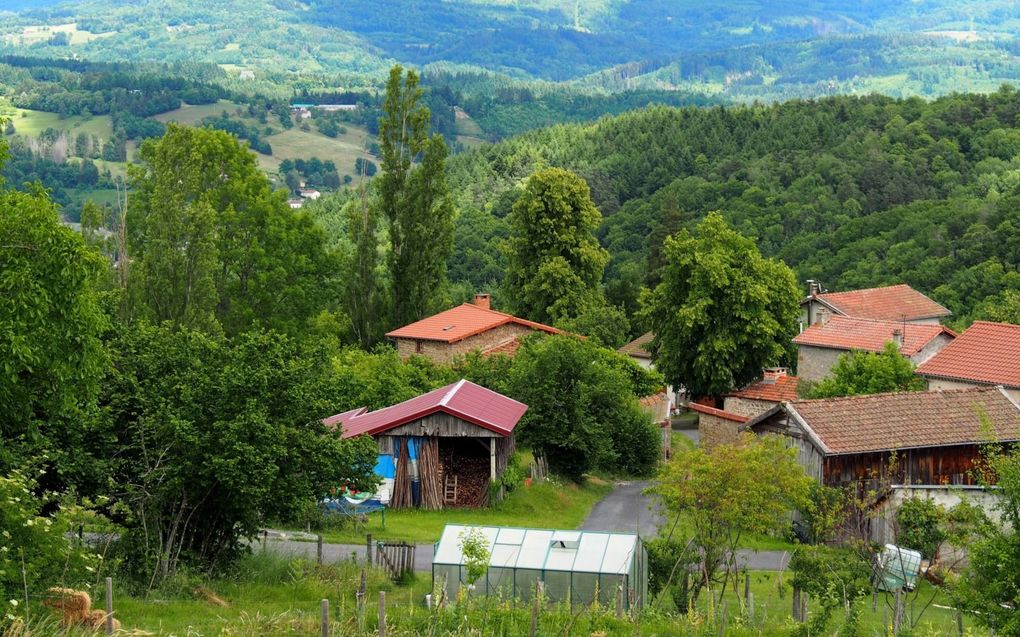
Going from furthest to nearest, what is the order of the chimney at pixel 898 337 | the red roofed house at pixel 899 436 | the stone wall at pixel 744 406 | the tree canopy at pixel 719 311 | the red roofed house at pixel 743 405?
the tree canopy at pixel 719 311, the chimney at pixel 898 337, the stone wall at pixel 744 406, the red roofed house at pixel 743 405, the red roofed house at pixel 899 436

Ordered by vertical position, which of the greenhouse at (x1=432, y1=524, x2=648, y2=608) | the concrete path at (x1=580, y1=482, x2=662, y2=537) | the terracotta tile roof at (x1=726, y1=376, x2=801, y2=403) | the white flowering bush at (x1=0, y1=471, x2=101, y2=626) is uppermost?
the white flowering bush at (x1=0, y1=471, x2=101, y2=626)

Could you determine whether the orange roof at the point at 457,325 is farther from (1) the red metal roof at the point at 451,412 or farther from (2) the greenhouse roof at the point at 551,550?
(2) the greenhouse roof at the point at 551,550

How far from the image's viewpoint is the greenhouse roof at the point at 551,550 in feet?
Answer: 72.0

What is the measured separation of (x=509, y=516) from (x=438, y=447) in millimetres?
2661

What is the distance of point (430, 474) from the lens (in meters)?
35.8

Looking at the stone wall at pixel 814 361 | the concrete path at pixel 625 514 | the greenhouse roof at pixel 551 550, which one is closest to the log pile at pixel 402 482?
the concrete path at pixel 625 514

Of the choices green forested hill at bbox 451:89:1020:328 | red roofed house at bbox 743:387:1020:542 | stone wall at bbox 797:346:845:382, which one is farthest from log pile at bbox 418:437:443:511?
green forested hill at bbox 451:89:1020:328

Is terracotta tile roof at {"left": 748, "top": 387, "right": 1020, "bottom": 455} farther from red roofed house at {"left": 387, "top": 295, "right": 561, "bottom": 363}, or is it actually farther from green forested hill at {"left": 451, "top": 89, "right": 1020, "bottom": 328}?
green forested hill at {"left": 451, "top": 89, "right": 1020, "bottom": 328}

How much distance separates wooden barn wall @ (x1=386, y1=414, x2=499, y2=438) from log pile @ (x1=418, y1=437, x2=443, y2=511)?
383 mm

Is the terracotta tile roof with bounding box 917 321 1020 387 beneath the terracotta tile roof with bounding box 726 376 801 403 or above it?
above

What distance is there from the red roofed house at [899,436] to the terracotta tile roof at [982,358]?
20.5ft

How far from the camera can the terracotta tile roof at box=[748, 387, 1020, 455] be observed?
33938 millimetres

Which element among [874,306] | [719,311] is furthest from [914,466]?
[874,306]

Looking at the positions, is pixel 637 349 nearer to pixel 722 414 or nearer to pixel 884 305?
pixel 884 305
